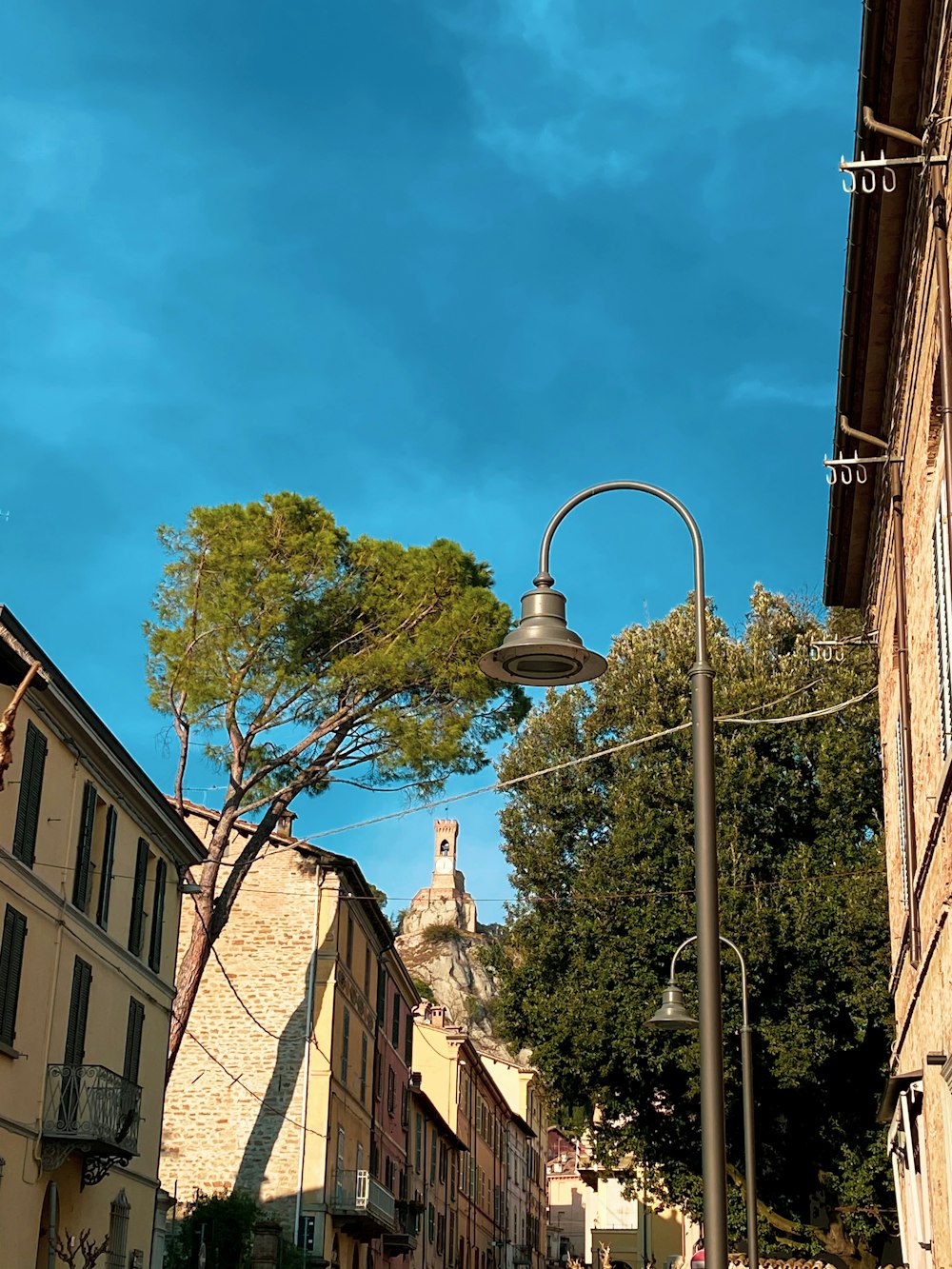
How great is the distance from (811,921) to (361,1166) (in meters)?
15.9

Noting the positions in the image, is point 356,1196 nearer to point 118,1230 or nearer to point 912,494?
point 118,1230

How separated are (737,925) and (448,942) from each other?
117 metres

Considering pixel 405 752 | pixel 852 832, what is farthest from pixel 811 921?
pixel 405 752

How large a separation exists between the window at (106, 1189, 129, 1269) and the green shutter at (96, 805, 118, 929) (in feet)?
14.7

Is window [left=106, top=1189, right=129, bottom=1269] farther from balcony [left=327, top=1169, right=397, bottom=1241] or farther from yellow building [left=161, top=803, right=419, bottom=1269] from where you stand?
balcony [left=327, top=1169, right=397, bottom=1241]

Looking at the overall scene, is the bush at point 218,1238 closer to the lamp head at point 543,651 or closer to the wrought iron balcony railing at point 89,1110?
the wrought iron balcony railing at point 89,1110

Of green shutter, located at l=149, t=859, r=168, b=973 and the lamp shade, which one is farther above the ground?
green shutter, located at l=149, t=859, r=168, b=973

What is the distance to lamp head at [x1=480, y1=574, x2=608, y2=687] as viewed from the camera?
8.29 m

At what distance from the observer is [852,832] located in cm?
2758

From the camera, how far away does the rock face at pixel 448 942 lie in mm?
125062

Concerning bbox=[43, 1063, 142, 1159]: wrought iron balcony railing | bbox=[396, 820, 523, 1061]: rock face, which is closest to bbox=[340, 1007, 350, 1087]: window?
bbox=[43, 1063, 142, 1159]: wrought iron balcony railing

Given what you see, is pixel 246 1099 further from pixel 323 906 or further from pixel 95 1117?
pixel 95 1117

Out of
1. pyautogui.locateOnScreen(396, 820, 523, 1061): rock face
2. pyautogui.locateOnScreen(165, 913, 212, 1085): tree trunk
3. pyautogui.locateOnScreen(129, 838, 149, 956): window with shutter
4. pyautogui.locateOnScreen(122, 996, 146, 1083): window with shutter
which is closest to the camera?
pyautogui.locateOnScreen(122, 996, 146, 1083): window with shutter

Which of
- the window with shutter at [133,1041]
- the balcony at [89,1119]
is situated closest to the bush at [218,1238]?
the window with shutter at [133,1041]
